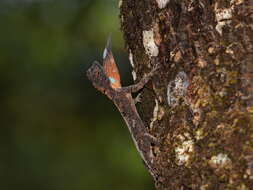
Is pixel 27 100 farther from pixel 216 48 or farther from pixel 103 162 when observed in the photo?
pixel 216 48

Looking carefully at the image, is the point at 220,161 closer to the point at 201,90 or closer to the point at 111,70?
the point at 201,90

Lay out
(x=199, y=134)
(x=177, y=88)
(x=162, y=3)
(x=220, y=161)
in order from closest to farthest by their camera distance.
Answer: (x=220, y=161) < (x=199, y=134) < (x=177, y=88) < (x=162, y=3)

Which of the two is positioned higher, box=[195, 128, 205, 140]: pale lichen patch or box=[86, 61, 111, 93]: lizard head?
box=[86, 61, 111, 93]: lizard head

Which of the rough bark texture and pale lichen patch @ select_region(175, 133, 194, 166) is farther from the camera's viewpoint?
pale lichen patch @ select_region(175, 133, 194, 166)

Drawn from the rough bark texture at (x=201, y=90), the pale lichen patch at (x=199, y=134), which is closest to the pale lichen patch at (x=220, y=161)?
the rough bark texture at (x=201, y=90)

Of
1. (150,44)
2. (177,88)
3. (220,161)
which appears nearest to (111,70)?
(150,44)

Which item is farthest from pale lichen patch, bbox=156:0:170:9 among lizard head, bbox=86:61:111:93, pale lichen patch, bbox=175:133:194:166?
lizard head, bbox=86:61:111:93

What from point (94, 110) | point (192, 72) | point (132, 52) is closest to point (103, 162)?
point (94, 110)

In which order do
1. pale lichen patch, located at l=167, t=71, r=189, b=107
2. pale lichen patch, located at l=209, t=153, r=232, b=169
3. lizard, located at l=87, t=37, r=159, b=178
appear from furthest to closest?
lizard, located at l=87, t=37, r=159, b=178
pale lichen patch, located at l=167, t=71, r=189, b=107
pale lichen patch, located at l=209, t=153, r=232, b=169

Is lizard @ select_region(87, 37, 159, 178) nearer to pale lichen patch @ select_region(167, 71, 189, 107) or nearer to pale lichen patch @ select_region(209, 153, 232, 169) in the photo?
pale lichen patch @ select_region(167, 71, 189, 107)
